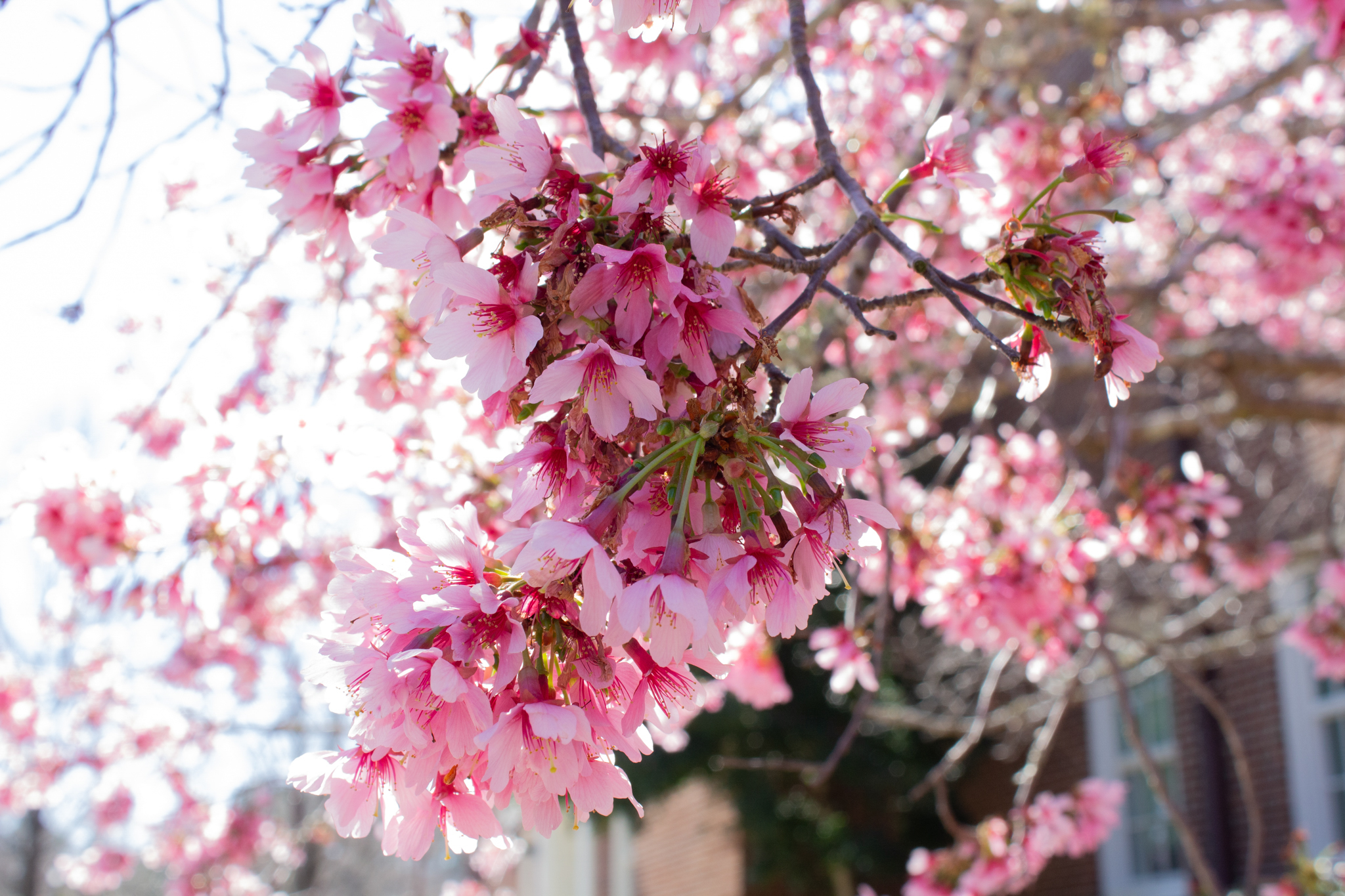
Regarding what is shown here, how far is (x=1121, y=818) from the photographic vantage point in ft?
22.8

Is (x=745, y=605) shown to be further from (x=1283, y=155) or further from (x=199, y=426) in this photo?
(x=1283, y=155)

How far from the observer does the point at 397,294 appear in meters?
3.25

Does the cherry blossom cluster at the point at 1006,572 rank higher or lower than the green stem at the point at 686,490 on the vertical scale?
higher

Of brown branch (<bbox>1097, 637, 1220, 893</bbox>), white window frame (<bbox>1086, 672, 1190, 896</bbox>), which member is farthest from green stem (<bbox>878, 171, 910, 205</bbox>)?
white window frame (<bbox>1086, 672, 1190, 896</bbox>)

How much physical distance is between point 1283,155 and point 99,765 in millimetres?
8731

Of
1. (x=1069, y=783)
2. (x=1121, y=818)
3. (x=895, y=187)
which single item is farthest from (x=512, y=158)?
(x=1069, y=783)

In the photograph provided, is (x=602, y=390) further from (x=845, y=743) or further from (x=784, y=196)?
(x=845, y=743)

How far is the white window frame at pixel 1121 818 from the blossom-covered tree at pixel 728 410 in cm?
51

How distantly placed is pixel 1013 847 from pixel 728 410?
10.8 feet

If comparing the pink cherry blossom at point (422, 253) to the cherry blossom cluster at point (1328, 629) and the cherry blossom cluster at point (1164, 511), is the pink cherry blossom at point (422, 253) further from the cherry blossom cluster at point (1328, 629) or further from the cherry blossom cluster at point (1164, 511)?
the cherry blossom cluster at point (1328, 629)

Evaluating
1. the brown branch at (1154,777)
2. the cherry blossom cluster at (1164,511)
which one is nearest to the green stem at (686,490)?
the brown branch at (1154,777)

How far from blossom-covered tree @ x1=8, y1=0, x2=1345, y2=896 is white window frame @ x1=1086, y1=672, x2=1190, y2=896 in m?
0.51

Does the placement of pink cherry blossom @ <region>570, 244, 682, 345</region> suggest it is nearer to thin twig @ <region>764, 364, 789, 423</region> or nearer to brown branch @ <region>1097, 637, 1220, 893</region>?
thin twig @ <region>764, 364, 789, 423</region>

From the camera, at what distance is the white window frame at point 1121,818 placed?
670cm
